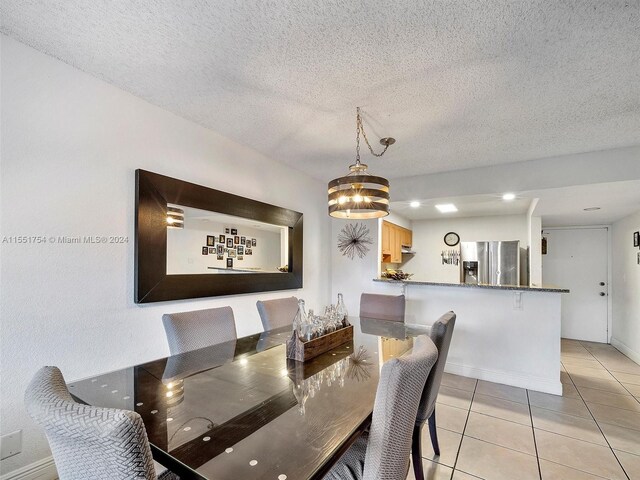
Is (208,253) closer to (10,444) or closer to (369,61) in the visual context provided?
(10,444)

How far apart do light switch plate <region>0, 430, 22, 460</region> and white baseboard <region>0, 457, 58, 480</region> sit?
3.8 inches

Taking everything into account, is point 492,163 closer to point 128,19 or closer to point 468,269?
point 468,269

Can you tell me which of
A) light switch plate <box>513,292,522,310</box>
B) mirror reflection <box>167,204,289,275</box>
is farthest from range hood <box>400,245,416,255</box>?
mirror reflection <box>167,204,289,275</box>

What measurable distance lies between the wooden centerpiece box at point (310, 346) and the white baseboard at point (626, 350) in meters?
4.50

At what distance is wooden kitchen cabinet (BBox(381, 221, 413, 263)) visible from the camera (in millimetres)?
4566

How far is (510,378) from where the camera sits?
10.5 ft

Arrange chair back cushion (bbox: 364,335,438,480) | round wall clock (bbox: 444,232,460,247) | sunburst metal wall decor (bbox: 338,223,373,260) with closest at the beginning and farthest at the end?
chair back cushion (bbox: 364,335,438,480)
sunburst metal wall decor (bbox: 338,223,373,260)
round wall clock (bbox: 444,232,460,247)

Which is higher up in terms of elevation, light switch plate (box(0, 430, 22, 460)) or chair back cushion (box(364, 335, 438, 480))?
chair back cushion (box(364, 335, 438, 480))

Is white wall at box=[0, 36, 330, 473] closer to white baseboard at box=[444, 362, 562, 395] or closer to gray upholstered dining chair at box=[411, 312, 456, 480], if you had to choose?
gray upholstered dining chair at box=[411, 312, 456, 480]

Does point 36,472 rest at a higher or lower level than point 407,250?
lower

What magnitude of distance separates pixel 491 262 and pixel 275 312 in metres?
3.93

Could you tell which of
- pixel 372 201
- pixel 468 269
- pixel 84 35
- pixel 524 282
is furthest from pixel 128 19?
pixel 524 282

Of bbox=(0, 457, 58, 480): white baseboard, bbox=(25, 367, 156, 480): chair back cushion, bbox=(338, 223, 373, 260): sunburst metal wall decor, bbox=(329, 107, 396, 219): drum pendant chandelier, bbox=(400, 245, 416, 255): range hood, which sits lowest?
bbox=(0, 457, 58, 480): white baseboard

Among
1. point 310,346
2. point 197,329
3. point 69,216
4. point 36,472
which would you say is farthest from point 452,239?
point 36,472
